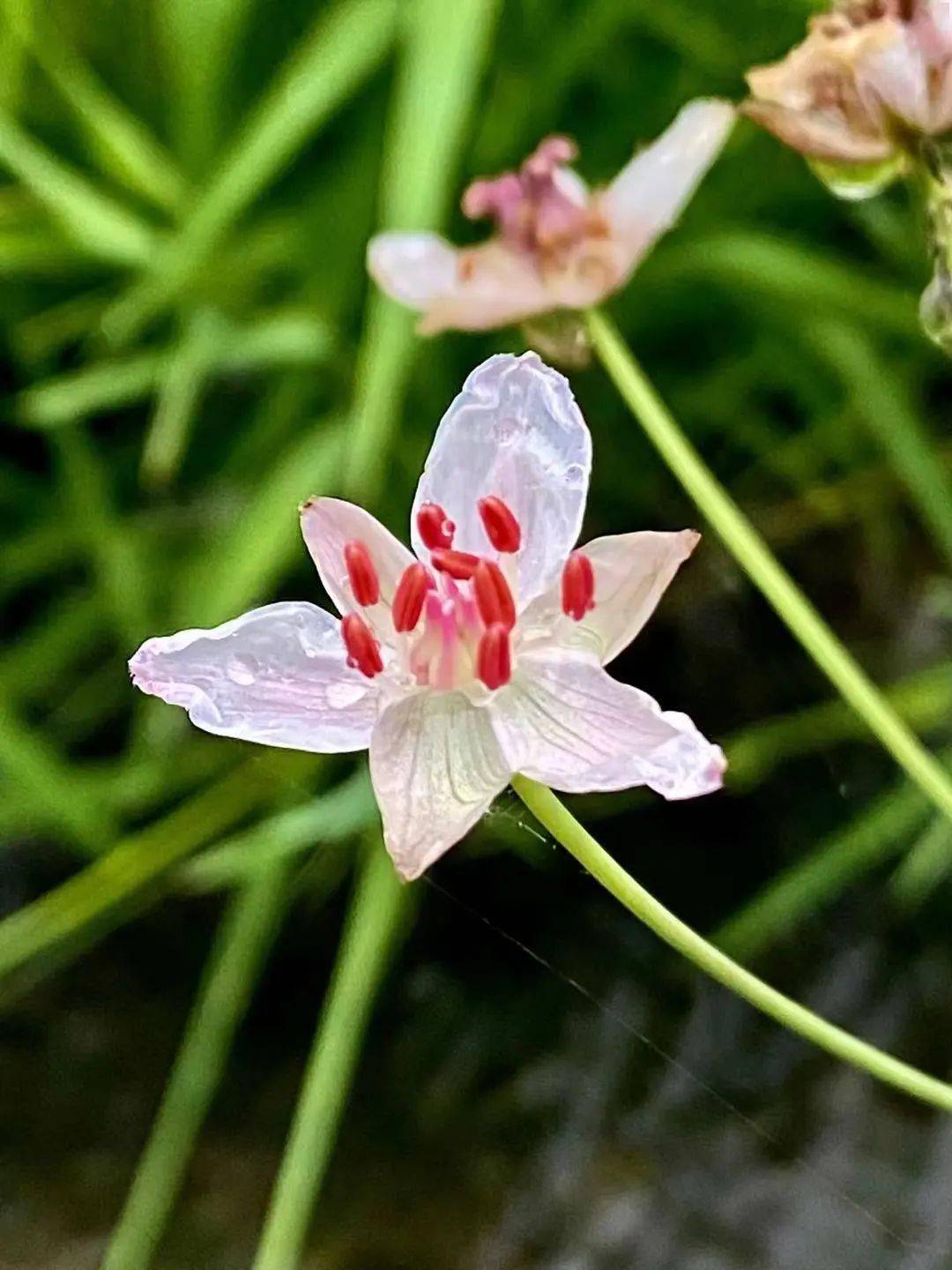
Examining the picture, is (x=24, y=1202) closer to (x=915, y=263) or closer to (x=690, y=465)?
(x=690, y=465)

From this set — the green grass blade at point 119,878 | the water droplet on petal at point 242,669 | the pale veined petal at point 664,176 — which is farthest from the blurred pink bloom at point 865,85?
the green grass blade at point 119,878

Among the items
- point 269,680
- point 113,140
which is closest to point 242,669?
point 269,680

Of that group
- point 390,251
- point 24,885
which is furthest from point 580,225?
point 24,885

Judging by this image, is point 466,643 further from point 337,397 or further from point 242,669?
point 337,397

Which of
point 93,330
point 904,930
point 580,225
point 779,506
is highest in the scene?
point 93,330

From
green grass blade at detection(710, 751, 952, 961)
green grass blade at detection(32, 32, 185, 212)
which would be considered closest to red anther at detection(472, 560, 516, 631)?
green grass blade at detection(710, 751, 952, 961)

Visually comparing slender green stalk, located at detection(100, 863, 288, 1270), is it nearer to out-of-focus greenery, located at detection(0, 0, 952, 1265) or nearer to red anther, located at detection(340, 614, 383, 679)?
out-of-focus greenery, located at detection(0, 0, 952, 1265)

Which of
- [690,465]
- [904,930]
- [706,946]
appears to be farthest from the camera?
[904,930]

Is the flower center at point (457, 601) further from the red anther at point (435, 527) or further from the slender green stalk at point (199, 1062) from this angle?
the slender green stalk at point (199, 1062)
